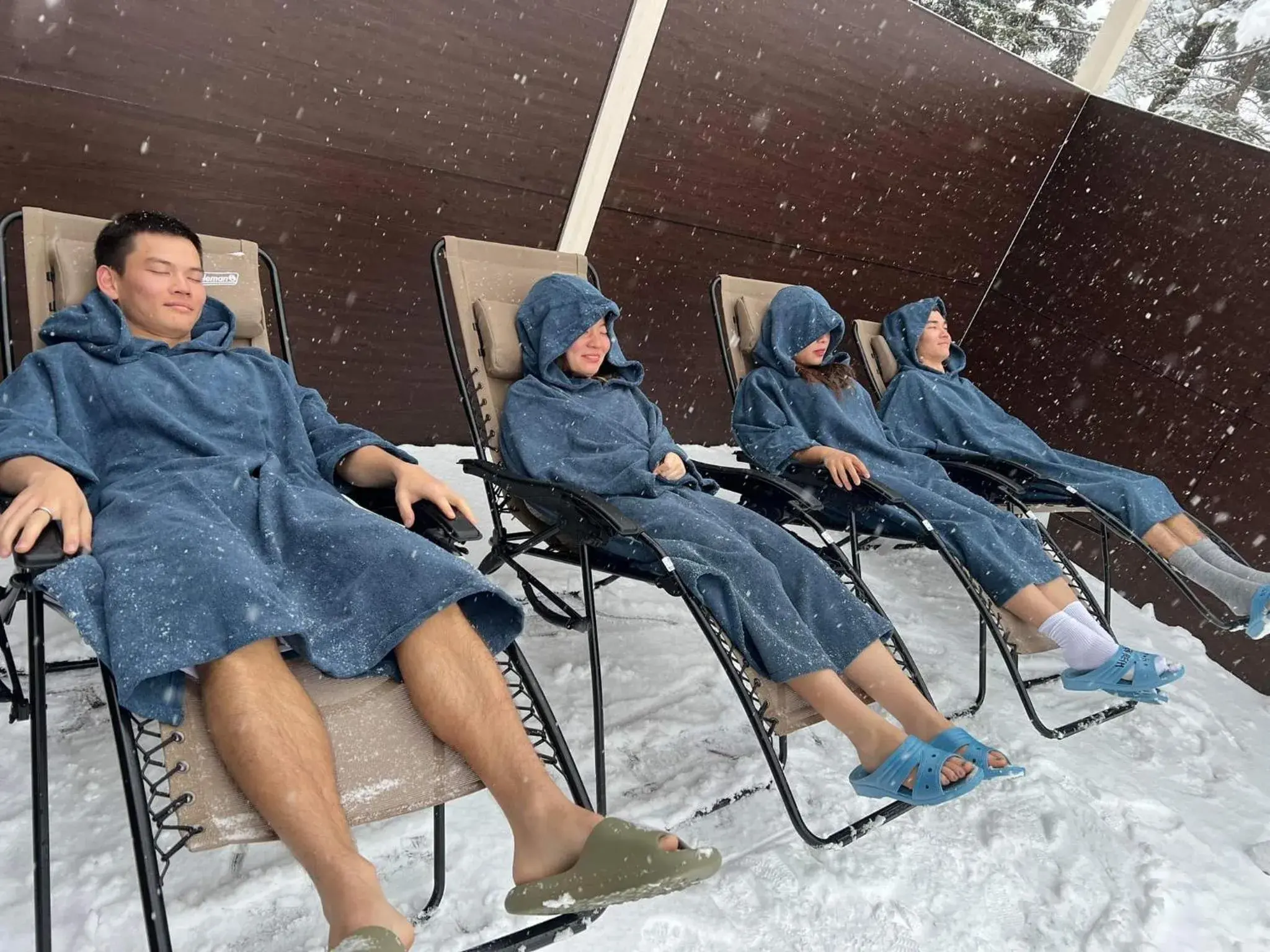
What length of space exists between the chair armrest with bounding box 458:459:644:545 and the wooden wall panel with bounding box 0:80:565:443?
5.13 feet

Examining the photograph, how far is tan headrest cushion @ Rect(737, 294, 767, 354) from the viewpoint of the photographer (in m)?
3.54

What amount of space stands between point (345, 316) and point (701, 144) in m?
1.80

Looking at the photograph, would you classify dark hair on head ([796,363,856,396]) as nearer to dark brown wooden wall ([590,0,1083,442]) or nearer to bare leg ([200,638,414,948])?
dark brown wooden wall ([590,0,1083,442])

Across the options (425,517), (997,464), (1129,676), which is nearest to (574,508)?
(425,517)

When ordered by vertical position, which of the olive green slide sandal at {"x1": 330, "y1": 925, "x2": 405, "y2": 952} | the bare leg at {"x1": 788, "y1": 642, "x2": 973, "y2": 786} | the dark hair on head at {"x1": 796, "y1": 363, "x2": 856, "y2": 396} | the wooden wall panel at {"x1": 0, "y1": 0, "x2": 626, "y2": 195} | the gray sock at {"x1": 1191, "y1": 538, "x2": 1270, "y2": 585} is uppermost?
the wooden wall panel at {"x1": 0, "y1": 0, "x2": 626, "y2": 195}

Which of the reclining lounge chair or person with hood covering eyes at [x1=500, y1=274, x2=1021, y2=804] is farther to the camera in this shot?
the reclining lounge chair

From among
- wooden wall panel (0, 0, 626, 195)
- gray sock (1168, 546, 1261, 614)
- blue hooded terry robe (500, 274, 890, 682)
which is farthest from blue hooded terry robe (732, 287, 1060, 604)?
wooden wall panel (0, 0, 626, 195)

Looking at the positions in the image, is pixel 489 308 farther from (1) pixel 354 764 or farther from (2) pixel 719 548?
(1) pixel 354 764

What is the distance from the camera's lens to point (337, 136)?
A: 325cm

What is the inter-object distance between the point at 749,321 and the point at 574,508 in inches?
64.8

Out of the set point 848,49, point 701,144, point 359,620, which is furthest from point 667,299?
point 359,620

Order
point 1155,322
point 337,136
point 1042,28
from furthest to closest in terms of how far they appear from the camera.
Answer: point 1042,28 < point 1155,322 < point 337,136

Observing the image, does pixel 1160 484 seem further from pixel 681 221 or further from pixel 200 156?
pixel 200 156

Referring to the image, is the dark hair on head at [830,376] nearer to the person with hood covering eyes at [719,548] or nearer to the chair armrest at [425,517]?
the person with hood covering eyes at [719,548]
